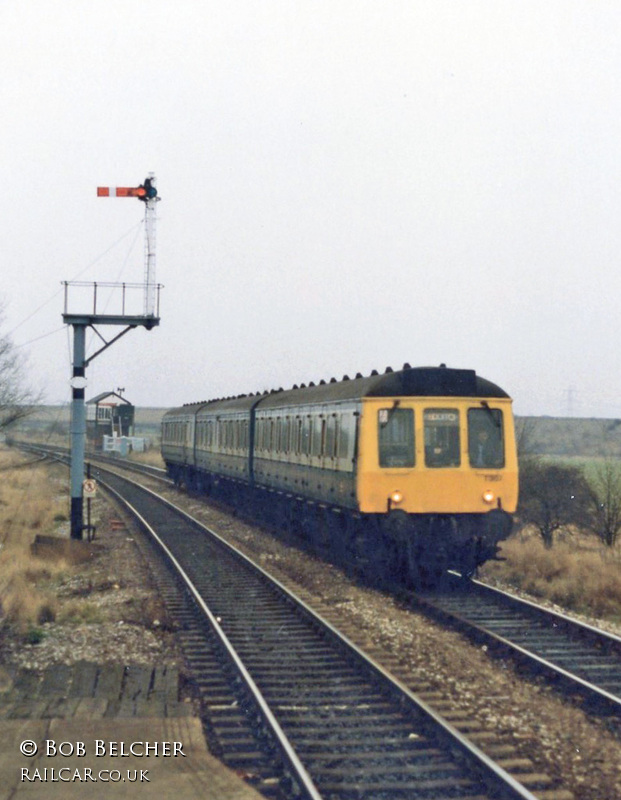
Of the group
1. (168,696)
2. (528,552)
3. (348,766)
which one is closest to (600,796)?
(348,766)

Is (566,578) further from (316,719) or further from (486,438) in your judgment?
(316,719)

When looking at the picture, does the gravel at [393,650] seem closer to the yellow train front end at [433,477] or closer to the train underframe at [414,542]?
the train underframe at [414,542]

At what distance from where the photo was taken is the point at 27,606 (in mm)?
11891

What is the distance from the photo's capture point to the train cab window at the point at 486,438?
14125 millimetres

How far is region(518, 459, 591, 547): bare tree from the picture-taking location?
2873cm

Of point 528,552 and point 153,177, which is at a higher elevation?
point 153,177

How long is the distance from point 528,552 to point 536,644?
22.1ft

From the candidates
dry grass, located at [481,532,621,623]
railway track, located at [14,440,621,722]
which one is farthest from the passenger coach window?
dry grass, located at [481,532,621,623]

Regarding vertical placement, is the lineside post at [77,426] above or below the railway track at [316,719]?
above

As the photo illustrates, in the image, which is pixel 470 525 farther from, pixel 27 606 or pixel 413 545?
pixel 27 606

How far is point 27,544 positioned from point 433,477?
9.56 meters

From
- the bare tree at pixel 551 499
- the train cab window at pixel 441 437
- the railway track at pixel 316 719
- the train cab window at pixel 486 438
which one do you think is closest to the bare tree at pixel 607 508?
the bare tree at pixel 551 499

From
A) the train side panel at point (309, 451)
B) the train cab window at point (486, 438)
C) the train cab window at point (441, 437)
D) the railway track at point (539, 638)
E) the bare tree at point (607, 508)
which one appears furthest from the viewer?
the bare tree at point (607, 508)

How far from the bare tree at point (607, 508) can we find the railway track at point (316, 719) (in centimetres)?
1584
